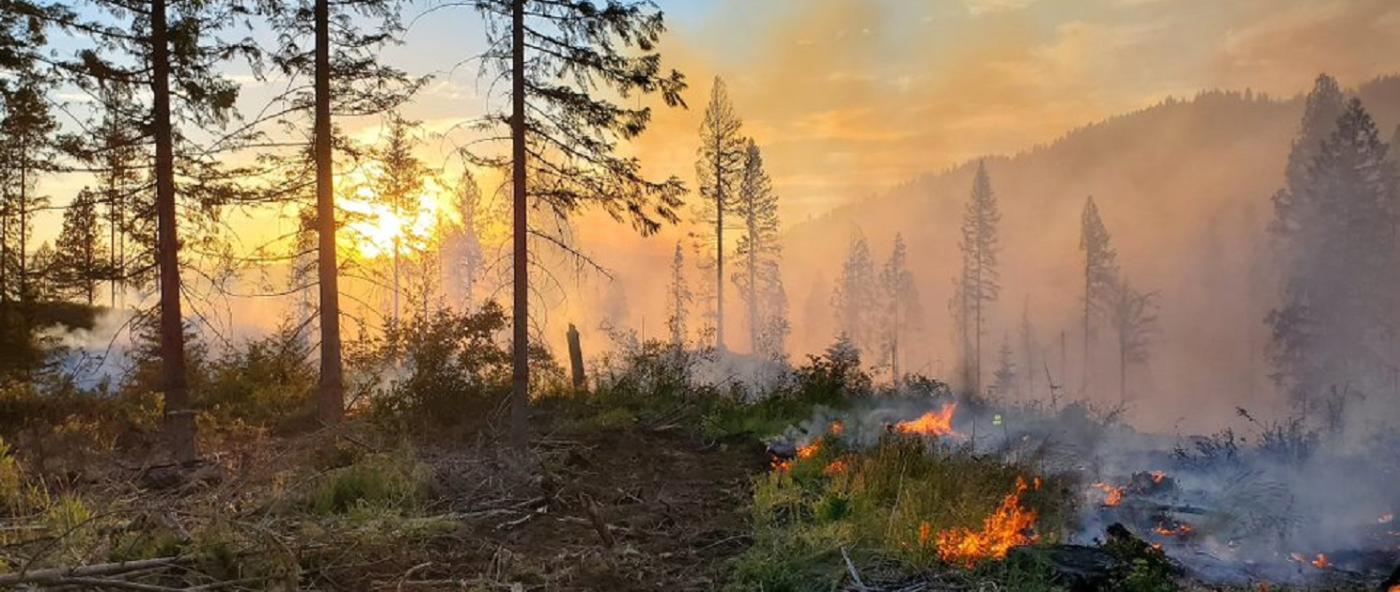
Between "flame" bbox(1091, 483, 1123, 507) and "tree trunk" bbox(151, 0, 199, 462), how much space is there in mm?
13786

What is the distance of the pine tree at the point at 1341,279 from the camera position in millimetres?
40594

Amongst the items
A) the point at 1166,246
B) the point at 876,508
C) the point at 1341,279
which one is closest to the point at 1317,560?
the point at 876,508

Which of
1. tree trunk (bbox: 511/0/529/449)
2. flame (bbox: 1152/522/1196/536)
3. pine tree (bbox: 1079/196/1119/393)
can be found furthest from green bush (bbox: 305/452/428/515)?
pine tree (bbox: 1079/196/1119/393)

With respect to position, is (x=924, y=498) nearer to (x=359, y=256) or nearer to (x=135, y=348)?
(x=359, y=256)

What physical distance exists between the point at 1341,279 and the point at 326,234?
50969mm

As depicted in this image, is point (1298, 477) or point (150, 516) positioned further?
point (1298, 477)

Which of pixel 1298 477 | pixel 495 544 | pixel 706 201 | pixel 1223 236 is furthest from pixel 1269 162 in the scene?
pixel 495 544

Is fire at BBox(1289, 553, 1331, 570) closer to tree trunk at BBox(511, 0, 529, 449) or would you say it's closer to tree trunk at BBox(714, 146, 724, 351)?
tree trunk at BBox(511, 0, 529, 449)

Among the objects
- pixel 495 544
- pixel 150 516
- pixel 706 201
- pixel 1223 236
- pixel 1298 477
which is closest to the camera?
pixel 150 516

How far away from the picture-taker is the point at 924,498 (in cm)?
755

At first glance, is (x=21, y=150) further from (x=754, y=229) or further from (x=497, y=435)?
(x=754, y=229)

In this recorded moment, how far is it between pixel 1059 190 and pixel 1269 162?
2027 inches

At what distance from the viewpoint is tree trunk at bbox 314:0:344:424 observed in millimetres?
14219

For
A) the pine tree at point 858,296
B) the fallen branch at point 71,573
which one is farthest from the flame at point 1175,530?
the pine tree at point 858,296
